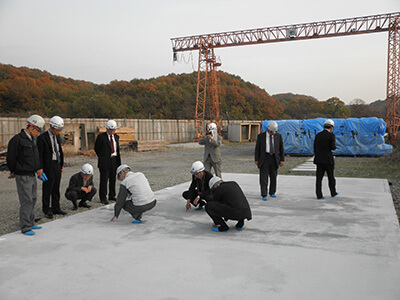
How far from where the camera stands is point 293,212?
19.1 feet

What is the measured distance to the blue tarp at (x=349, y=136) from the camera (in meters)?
18.1

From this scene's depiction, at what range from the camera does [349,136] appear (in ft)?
60.7

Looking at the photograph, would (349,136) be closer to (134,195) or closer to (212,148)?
(212,148)

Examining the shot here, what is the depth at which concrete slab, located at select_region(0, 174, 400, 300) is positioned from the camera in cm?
300

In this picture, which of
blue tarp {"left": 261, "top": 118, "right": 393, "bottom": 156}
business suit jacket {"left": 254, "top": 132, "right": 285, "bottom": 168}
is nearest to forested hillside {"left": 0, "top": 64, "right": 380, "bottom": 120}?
blue tarp {"left": 261, "top": 118, "right": 393, "bottom": 156}

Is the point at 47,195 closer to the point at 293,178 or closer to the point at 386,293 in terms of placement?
the point at 386,293

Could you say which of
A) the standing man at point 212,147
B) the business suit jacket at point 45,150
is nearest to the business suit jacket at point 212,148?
the standing man at point 212,147

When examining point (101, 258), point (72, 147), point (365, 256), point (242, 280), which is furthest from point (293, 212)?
point (72, 147)

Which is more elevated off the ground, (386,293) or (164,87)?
(164,87)

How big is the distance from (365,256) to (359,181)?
19.5ft

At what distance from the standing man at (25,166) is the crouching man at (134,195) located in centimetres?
118

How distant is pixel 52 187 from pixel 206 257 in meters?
3.34

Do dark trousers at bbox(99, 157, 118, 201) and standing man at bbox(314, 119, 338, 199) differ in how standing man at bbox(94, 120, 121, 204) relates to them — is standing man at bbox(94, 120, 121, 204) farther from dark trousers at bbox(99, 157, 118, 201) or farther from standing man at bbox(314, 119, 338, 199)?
standing man at bbox(314, 119, 338, 199)

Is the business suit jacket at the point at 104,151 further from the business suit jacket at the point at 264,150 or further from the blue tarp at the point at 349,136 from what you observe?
the blue tarp at the point at 349,136
